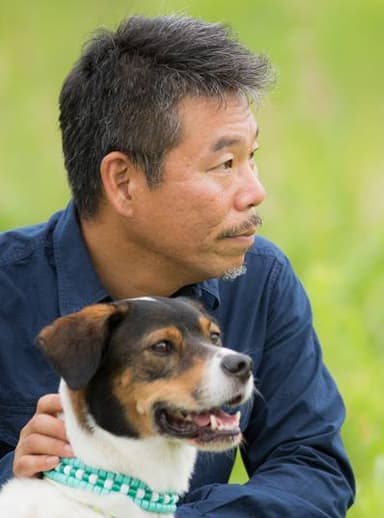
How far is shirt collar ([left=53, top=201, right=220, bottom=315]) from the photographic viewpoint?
4.60 metres

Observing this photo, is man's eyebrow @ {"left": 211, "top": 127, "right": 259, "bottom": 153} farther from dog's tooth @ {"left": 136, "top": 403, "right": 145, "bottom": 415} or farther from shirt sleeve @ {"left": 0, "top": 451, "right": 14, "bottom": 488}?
shirt sleeve @ {"left": 0, "top": 451, "right": 14, "bottom": 488}

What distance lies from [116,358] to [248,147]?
2.78 feet

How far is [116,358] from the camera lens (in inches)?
159

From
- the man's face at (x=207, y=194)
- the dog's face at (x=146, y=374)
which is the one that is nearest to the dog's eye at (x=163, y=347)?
the dog's face at (x=146, y=374)

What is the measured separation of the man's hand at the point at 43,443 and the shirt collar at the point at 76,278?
509 millimetres

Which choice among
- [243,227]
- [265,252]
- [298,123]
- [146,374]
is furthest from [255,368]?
[298,123]

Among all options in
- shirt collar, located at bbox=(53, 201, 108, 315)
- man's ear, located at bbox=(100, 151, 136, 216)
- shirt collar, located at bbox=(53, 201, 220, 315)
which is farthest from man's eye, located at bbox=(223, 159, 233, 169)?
shirt collar, located at bbox=(53, 201, 108, 315)

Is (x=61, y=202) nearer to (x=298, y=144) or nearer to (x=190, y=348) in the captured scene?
(x=298, y=144)

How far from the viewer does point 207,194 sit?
452 cm

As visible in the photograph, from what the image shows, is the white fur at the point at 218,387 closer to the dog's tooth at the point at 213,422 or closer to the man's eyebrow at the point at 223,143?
the dog's tooth at the point at 213,422

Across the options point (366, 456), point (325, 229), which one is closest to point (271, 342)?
point (366, 456)

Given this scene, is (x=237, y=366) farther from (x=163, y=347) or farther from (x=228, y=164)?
(x=228, y=164)

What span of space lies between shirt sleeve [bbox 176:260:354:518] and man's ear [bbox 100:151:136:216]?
54 centimetres

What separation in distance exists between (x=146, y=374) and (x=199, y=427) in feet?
0.63
